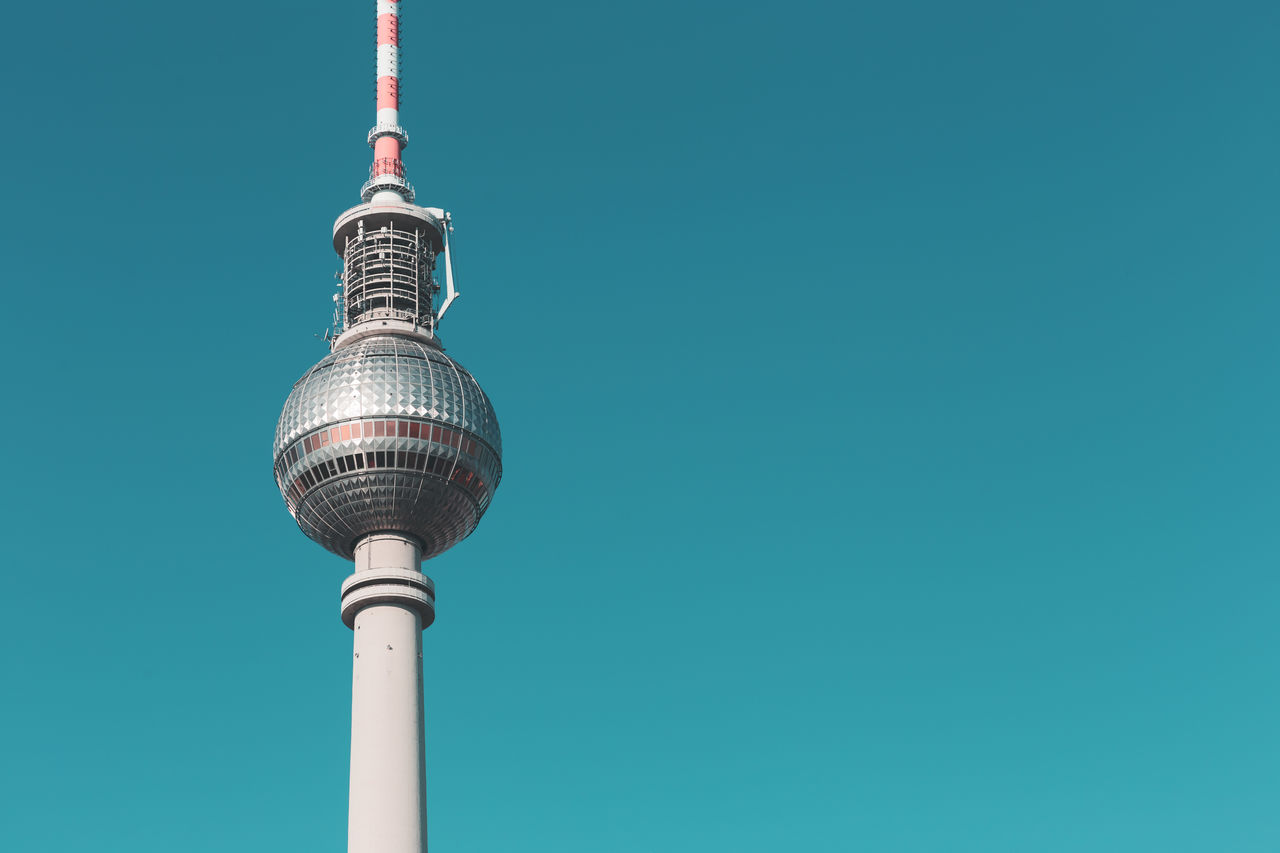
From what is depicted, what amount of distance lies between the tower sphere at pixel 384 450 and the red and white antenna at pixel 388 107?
2045 cm

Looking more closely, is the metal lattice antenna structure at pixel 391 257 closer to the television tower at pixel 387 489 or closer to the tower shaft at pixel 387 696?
the television tower at pixel 387 489

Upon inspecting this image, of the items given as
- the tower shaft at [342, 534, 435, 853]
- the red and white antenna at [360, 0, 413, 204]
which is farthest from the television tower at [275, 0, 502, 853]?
the red and white antenna at [360, 0, 413, 204]

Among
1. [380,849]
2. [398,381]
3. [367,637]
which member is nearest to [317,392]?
[398,381]

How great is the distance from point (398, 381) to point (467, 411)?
5.10 metres

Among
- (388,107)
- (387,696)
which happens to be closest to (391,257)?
(388,107)

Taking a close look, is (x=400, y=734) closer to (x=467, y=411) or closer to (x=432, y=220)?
(x=467, y=411)

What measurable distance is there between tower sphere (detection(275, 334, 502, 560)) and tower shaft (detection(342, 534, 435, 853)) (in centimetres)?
232

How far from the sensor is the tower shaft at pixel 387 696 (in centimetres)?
9212

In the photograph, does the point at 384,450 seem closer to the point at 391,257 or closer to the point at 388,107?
the point at 391,257

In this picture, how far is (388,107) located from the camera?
123438 mm

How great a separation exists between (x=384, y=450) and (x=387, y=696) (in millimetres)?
15780

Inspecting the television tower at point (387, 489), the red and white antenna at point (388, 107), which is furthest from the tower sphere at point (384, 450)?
the red and white antenna at point (388, 107)

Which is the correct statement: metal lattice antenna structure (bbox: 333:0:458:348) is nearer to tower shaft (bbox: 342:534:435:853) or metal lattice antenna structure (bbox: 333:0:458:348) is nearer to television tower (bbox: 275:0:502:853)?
television tower (bbox: 275:0:502:853)

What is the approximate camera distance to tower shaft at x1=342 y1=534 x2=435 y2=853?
302 feet
